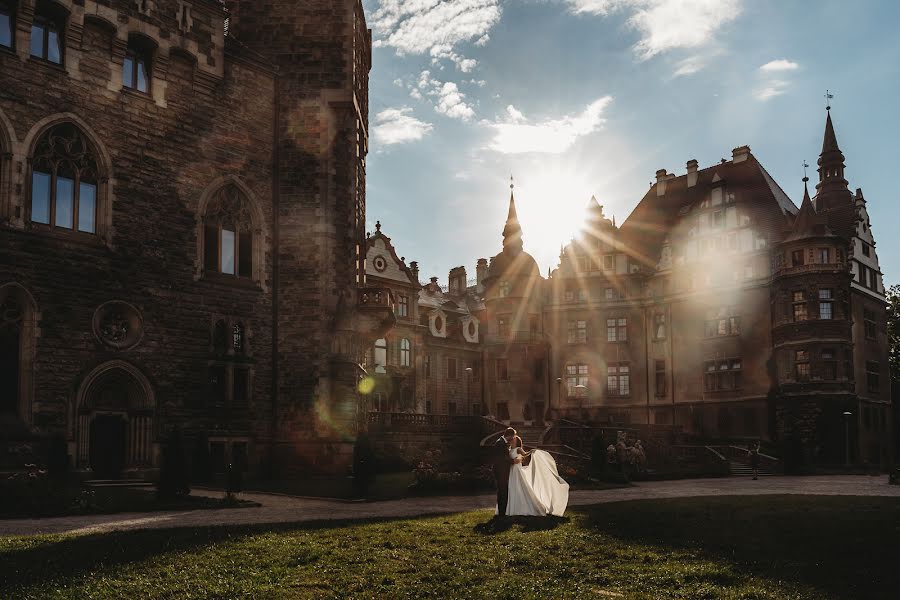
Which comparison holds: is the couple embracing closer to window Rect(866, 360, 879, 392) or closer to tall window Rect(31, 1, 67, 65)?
tall window Rect(31, 1, 67, 65)

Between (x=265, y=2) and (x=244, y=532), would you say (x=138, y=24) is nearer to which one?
(x=265, y=2)

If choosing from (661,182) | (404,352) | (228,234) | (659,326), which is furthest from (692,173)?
(228,234)

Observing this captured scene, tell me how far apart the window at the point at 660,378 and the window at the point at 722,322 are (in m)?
4.47

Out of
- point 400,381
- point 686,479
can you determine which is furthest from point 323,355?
point 400,381

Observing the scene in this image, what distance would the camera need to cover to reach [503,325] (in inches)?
2468

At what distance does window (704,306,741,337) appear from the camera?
173 ft

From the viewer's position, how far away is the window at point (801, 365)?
47438 millimetres

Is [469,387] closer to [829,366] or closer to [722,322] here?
[722,322]

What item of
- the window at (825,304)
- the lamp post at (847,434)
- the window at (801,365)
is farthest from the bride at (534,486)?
the window at (825,304)

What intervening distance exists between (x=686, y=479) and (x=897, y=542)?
2208cm

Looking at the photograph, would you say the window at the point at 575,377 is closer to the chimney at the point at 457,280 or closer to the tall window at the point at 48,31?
the chimney at the point at 457,280

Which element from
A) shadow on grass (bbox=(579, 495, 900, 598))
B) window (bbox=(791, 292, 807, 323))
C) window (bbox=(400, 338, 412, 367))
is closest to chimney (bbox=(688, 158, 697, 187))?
window (bbox=(791, 292, 807, 323))

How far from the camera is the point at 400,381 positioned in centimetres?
5712

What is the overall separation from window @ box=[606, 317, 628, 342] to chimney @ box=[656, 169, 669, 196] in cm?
1074
